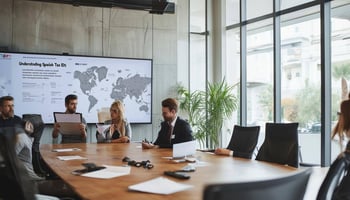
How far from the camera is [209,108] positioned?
7.13 m

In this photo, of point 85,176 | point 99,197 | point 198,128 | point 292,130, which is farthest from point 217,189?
point 198,128

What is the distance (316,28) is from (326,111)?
1.30 m

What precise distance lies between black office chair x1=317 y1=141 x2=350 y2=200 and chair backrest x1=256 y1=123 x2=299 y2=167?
1548 mm

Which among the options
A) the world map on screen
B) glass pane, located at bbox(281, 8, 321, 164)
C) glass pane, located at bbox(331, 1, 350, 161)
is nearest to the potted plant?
the world map on screen

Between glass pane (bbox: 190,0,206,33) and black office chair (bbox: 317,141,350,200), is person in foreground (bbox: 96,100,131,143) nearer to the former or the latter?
glass pane (bbox: 190,0,206,33)

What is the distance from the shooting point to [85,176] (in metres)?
2.42

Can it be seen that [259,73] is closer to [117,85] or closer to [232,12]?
[232,12]

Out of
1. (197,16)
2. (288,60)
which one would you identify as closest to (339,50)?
(288,60)

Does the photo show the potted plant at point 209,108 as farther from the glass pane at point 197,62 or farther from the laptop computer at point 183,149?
the laptop computer at point 183,149

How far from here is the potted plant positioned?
7.04m

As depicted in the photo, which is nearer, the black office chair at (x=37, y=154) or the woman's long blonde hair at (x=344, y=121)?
the woman's long blonde hair at (x=344, y=121)

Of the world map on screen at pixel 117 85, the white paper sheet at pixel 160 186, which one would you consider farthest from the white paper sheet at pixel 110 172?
the world map on screen at pixel 117 85

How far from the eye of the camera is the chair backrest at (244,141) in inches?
157

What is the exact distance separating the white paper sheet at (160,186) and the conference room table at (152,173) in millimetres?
45
